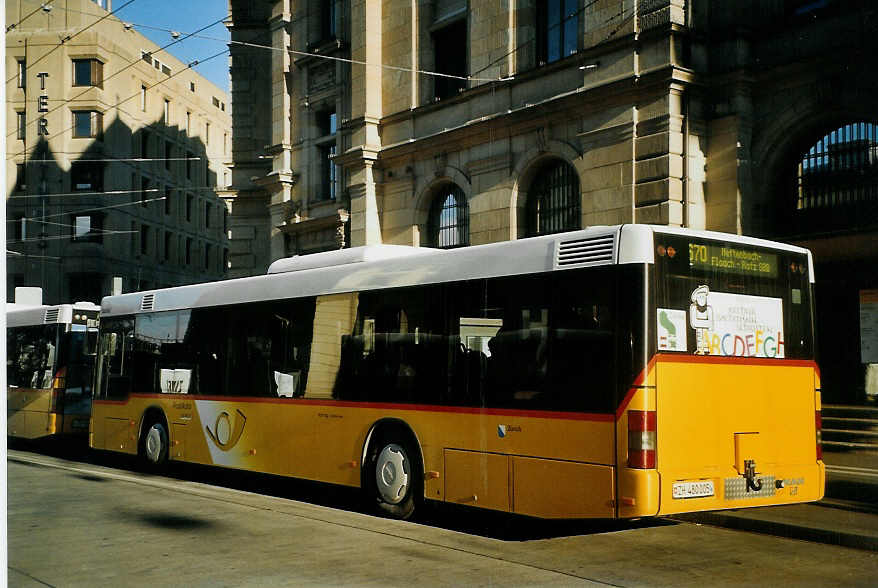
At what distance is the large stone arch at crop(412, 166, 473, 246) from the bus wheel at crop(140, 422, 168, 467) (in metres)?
10.2

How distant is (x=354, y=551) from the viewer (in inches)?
338

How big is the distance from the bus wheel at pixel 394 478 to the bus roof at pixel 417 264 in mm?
1785

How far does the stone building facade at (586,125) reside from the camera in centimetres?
1639

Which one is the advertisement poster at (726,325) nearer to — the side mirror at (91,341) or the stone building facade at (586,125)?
the stone building facade at (586,125)

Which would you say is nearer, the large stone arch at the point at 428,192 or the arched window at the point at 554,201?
the arched window at the point at 554,201

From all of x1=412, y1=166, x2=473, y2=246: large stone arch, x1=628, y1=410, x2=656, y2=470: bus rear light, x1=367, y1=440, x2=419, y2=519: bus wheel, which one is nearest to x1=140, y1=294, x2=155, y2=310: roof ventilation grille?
x1=367, y1=440, x2=419, y2=519: bus wheel

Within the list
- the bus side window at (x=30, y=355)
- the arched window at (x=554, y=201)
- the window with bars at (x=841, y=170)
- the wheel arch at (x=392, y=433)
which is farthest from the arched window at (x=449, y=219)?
the wheel arch at (x=392, y=433)

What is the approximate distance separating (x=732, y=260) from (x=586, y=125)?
11552 mm

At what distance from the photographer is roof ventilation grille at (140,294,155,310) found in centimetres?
1584

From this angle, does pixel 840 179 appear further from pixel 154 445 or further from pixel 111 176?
pixel 111 176

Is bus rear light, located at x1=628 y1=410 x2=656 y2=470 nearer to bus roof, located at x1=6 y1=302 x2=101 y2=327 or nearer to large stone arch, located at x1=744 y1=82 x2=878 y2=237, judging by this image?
large stone arch, located at x1=744 y1=82 x2=878 y2=237

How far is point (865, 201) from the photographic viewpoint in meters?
15.9

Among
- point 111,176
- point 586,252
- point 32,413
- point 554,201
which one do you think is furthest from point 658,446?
point 111,176

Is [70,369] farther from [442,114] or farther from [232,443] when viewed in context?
[442,114]
